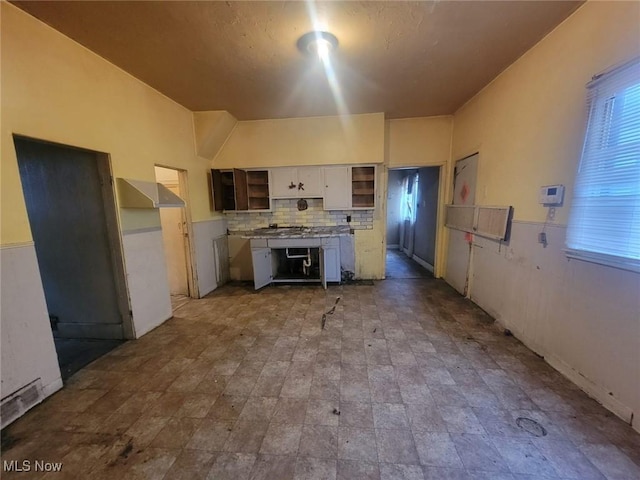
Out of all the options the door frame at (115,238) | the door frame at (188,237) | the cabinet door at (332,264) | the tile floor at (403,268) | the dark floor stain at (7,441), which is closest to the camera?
the dark floor stain at (7,441)

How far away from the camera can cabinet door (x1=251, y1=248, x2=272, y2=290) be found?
406 cm

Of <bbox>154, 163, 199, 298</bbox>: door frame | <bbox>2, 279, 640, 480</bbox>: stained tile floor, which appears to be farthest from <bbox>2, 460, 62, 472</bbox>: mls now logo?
<bbox>154, 163, 199, 298</bbox>: door frame

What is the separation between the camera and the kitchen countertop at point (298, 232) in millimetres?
4043

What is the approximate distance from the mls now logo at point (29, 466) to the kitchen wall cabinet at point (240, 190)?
339 centimetres

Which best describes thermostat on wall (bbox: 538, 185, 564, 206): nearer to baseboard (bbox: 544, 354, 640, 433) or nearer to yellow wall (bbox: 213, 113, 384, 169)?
baseboard (bbox: 544, 354, 640, 433)

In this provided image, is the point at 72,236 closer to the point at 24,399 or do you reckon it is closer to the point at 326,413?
the point at 24,399

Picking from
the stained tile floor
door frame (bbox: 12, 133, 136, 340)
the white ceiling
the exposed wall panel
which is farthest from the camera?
the exposed wall panel

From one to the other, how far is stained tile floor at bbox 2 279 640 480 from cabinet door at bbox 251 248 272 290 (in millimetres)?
1318

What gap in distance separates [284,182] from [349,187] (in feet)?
3.66

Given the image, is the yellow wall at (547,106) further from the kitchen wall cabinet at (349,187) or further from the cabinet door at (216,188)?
the cabinet door at (216,188)

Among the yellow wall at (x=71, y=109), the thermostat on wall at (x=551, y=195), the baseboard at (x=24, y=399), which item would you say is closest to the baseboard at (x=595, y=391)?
the thermostat on wall at (x=551, y=195)

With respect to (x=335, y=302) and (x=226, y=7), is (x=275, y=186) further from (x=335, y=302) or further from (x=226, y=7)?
(x=226, y=7)

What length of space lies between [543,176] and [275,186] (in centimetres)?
350

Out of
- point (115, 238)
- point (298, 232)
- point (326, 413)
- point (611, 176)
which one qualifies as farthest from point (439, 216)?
point (115, 238)
